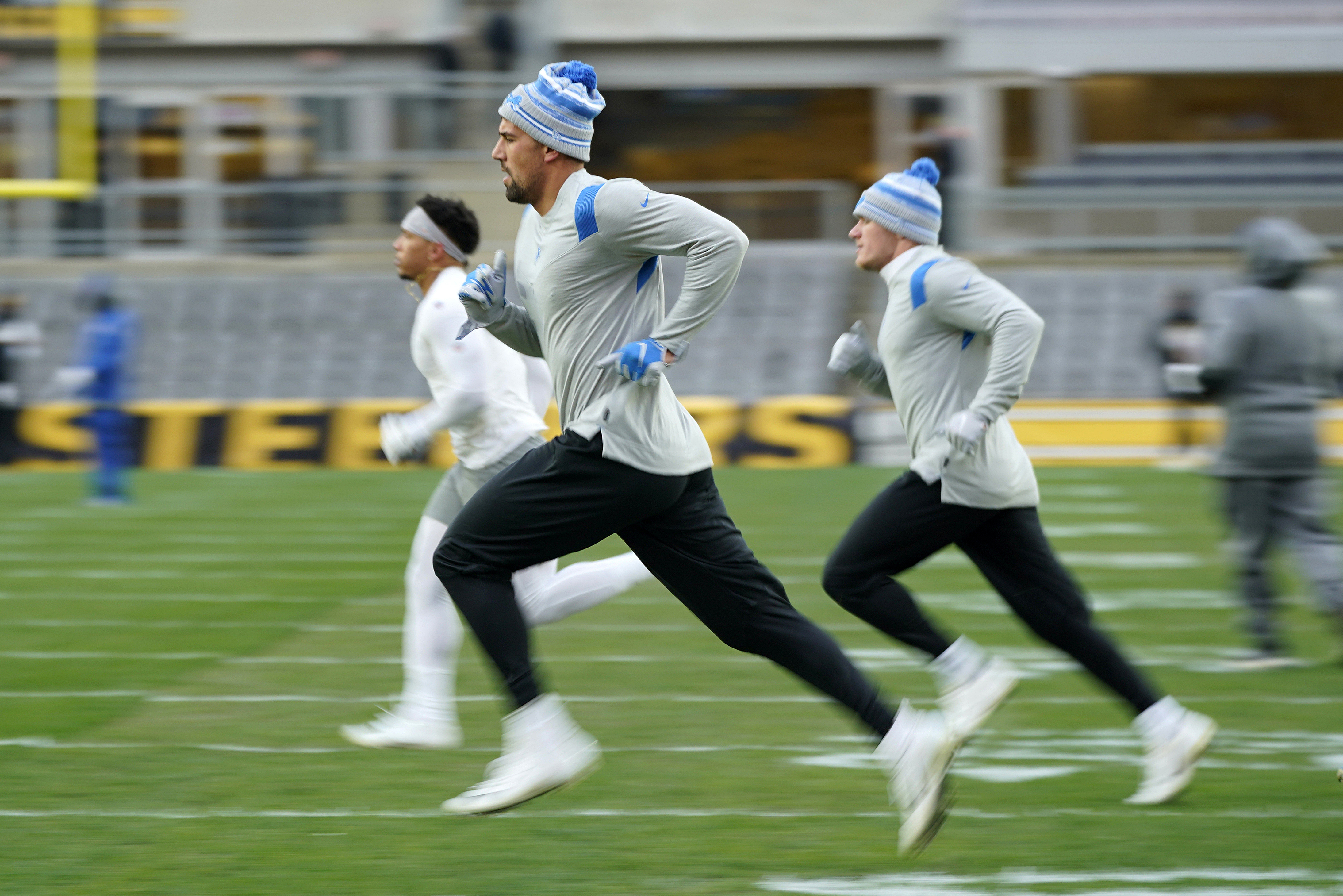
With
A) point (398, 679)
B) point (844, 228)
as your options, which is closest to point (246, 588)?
point (398, 679)

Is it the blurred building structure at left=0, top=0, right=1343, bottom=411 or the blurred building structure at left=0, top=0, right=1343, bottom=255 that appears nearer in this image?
the blurred building structure at left=0, top=0, right=1343, bottom=411

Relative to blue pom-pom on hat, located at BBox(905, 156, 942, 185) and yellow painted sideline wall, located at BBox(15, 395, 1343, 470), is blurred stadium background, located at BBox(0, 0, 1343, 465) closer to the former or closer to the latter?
yellow painted sideline wall, located at BBox(15, 395, 1343, 470)

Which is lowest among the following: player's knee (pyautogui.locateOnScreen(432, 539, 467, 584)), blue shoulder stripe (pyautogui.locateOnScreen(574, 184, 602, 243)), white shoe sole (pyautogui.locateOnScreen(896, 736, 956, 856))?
white shoe sole (pyautogui.locateOnScreen(896, 736, 956, 856))

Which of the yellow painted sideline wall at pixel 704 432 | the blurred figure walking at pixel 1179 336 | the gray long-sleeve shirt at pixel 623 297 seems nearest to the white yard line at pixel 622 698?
the gray long-sleeve shirt at pixel 623 297

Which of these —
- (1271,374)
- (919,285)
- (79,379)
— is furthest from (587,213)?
(79,379)

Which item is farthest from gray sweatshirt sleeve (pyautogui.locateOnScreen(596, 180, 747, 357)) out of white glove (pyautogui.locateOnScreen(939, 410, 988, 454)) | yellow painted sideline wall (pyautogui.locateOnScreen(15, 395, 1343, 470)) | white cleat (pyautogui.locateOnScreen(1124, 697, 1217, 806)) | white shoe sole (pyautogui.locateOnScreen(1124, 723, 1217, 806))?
yellow painted sideline wall (pyautogui.locateOnScreen(15, 395, 1343, 470))

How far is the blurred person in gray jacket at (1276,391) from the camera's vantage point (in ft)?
22.6

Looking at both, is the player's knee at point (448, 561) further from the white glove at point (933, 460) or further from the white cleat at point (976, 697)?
the white cleat at point (976, 697)

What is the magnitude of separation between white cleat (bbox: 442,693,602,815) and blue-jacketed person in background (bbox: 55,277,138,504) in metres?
10.2

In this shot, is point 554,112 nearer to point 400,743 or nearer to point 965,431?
point 965,431

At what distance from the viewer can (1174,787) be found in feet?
15.9

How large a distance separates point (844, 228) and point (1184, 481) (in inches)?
376

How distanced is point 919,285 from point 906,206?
0.26 meters

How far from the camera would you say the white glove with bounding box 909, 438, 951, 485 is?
492 cm
